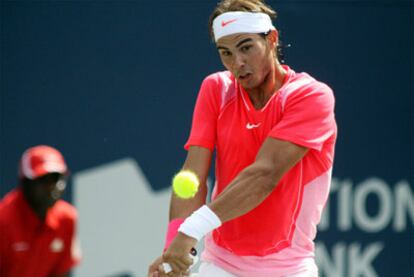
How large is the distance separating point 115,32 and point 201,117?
2.56 m

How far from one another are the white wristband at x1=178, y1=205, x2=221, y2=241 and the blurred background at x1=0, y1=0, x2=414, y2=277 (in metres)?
2.82

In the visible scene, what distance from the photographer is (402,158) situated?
7102 mm

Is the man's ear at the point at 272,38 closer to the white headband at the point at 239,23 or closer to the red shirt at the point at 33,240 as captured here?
the white headband at the point at 239,23

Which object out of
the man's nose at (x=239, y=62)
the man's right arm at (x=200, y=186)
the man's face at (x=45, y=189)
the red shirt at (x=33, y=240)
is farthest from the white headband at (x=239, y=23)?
the man's face at (x=45, y=189)

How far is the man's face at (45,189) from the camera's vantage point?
3.46 m

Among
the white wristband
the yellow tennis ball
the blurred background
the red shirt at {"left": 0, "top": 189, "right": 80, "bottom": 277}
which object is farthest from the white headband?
the blurred background

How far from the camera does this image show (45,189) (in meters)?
3.48

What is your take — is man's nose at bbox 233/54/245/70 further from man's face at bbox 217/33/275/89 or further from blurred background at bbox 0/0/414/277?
blurred background at bbox 0/0/414/277

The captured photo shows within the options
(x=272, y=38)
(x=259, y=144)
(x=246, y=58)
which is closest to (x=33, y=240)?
(x=259, y=144)

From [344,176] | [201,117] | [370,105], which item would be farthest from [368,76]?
[201,117]

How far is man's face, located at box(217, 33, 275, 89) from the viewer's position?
4.38 metres

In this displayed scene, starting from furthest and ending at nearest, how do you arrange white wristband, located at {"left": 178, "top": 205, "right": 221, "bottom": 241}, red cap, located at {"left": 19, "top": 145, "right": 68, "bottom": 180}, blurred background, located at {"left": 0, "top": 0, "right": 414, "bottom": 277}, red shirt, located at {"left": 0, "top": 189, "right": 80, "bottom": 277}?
blurred background, located at {"left": 0, "top": 0, "right": 414, "bottom": 277} < white wristband, located at {"left": 178, "top": 205, "right": 221, "bottom": 241} < red shirt, located at {"left": 0, "top": 189, "right": 80, "bottom": 277} < red cap, located at {"left": 19, "top": 145, "right": 68, "bottom": 180}

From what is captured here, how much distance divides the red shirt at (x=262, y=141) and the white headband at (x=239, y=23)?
9.4 inches

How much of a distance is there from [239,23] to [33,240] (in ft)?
4.43
